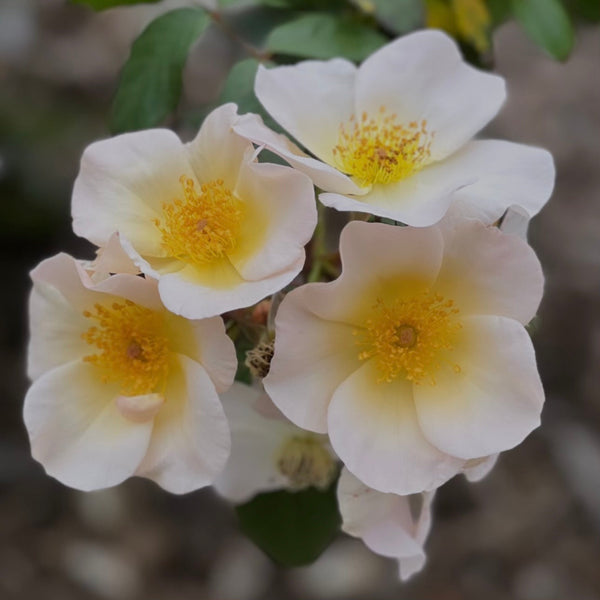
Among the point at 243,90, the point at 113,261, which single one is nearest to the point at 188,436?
the point at 113,261

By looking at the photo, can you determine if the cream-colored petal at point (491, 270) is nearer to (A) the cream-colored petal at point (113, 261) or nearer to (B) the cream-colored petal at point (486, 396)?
(B) the cream-colored petal at point (486, 396)

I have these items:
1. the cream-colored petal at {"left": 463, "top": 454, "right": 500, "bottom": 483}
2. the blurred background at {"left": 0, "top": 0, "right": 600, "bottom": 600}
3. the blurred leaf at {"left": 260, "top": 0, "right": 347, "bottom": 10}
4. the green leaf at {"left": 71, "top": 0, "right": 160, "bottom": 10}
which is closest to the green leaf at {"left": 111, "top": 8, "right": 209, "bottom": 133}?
the green leaf at {"left": 71, "top": 0, "right": 160, "bottom": 10}

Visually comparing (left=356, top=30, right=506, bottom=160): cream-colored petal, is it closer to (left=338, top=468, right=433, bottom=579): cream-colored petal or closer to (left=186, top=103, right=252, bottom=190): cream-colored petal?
(left=186, top=103, right=252, bottom=190): cream-colored petal

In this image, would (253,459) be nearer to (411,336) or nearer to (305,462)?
(305,462)

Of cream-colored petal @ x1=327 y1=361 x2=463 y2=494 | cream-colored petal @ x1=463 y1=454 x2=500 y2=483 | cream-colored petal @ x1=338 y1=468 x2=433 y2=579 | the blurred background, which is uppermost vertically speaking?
cream-colored petal @ x1=327 y1=361 x2=463 y2=494

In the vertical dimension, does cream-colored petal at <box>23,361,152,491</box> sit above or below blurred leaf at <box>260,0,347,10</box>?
below

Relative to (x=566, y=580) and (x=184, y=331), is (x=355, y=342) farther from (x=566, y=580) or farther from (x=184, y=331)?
(x=566, y=580)

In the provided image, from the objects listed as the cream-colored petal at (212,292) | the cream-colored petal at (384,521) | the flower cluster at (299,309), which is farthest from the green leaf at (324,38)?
the cream-colored petal at (384,521)
